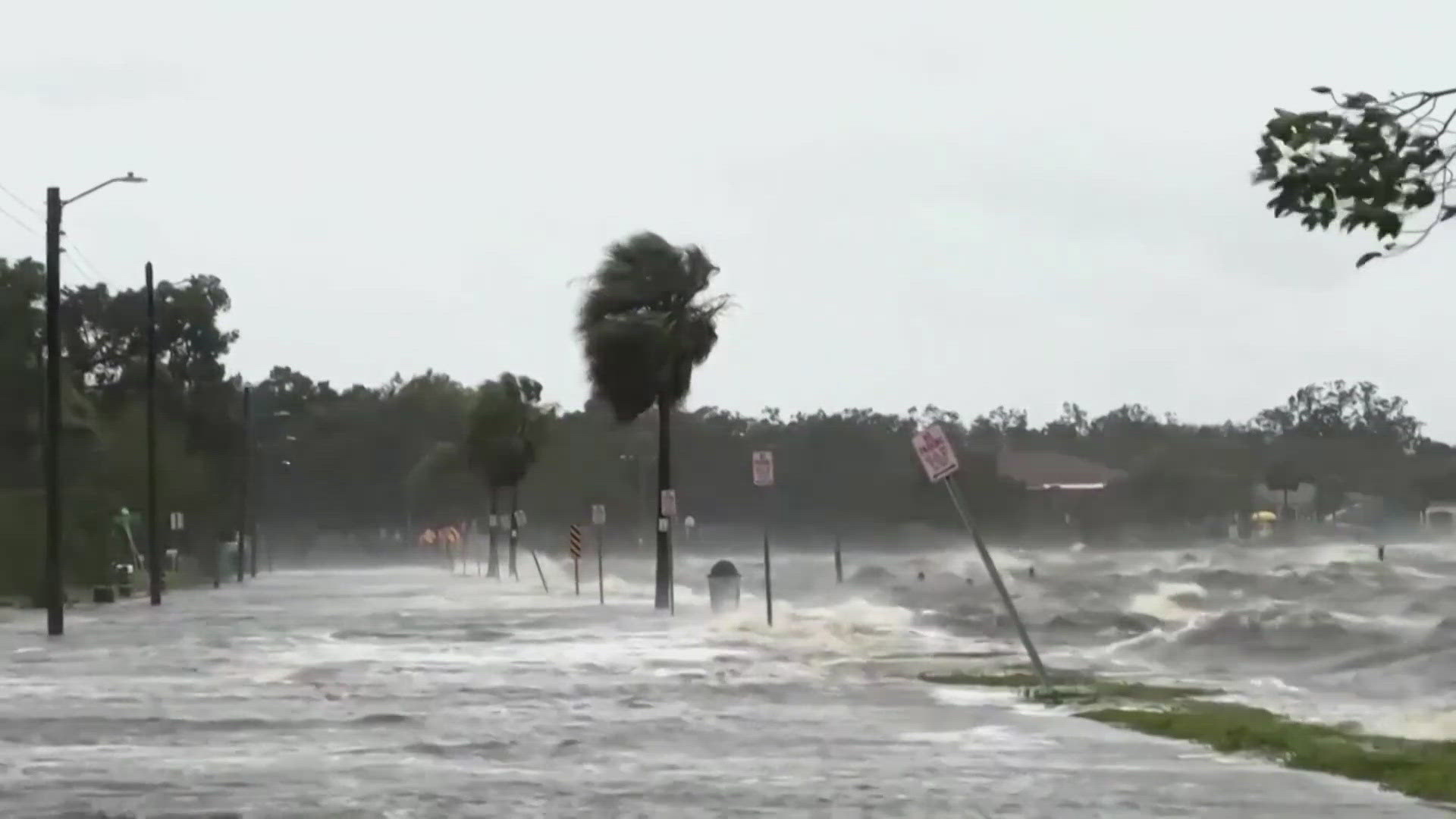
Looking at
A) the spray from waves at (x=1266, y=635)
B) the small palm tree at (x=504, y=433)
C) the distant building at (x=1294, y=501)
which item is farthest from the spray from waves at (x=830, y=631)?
the distant building at (x=1294, y=501)

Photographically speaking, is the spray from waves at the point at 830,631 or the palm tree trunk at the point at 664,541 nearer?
the spray from waves at the point at 830,631

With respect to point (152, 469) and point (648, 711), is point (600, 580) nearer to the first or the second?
point (152, 469)

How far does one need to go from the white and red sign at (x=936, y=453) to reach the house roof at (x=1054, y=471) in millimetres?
139932

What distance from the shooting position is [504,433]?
10581 cm

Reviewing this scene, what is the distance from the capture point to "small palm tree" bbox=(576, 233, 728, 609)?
55.6 m

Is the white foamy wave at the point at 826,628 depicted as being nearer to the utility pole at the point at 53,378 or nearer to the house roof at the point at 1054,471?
the utility pole at the point at 53,378

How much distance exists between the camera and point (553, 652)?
111 feet

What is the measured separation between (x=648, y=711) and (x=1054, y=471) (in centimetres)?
15085

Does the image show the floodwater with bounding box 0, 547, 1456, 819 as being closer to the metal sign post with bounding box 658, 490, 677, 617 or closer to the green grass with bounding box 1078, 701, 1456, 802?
the green grass with bounding box 1078, 701, 1456, 802

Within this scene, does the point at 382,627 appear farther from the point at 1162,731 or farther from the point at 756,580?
the point at 756,580

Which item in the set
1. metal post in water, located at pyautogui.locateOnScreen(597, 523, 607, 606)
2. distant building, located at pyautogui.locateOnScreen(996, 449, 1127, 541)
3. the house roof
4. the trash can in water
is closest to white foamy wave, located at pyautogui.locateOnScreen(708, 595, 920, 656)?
the trash can in water

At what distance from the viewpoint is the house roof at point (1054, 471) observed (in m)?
168

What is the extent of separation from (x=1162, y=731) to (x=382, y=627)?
24.6 m

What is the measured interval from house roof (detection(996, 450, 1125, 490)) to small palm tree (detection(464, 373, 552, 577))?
199ft
